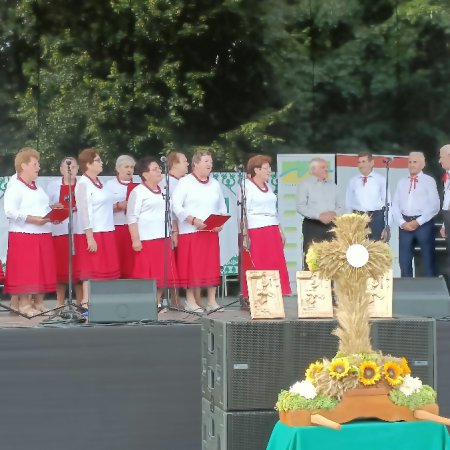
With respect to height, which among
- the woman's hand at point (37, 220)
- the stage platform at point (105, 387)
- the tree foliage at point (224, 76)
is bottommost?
the stage platform at point (105, 387)

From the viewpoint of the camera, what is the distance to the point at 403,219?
936cm

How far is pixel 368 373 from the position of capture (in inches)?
142

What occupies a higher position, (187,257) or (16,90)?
(16,90)

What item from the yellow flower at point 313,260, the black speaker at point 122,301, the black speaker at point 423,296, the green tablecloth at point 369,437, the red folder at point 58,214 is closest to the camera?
the green tablecloth at point 369,437

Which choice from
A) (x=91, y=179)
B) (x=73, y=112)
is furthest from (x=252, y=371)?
(x=73, y=112)

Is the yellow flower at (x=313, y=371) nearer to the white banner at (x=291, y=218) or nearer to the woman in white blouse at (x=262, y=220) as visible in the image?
the woman in white blouse at (x=262, y=220)

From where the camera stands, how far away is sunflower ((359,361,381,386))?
3586 millimetres

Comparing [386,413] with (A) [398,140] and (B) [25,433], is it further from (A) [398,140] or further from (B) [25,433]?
(A) [398,140]

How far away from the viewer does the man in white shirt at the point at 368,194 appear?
9.66 m

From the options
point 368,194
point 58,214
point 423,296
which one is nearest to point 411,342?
point 423,296

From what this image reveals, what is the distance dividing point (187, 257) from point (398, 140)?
3.02 m

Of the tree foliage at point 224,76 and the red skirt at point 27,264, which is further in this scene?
the tree foliage at point 224,76

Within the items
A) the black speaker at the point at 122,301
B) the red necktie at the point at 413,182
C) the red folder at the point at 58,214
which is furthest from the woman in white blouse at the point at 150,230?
the red necktie at the point at 413,182

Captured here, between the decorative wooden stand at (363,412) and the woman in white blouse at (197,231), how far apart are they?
510 cm
